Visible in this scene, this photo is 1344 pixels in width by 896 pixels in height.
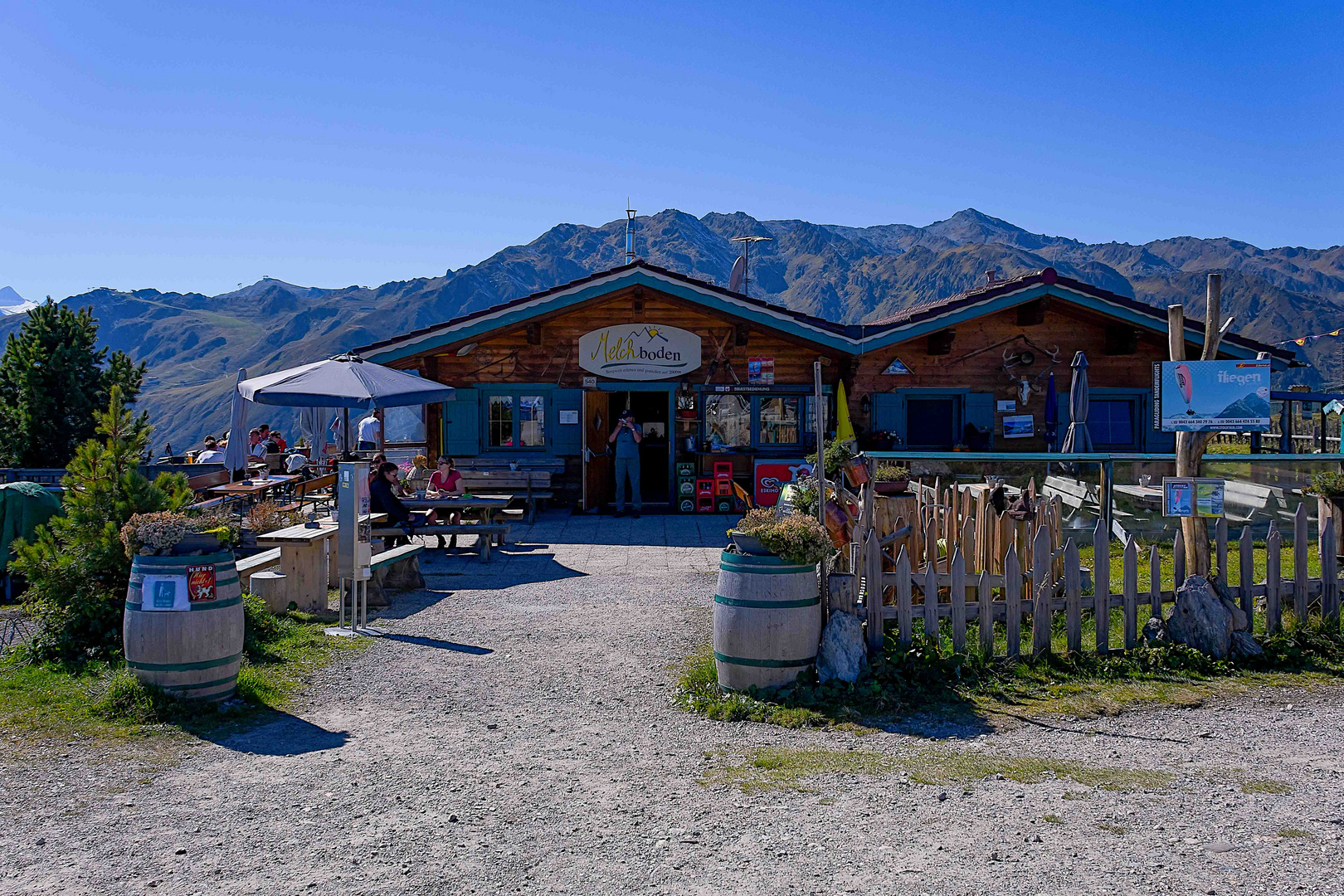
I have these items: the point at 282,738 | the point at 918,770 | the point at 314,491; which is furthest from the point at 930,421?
the point at 282,738

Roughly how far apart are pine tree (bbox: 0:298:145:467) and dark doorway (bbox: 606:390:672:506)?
8448 millimetres

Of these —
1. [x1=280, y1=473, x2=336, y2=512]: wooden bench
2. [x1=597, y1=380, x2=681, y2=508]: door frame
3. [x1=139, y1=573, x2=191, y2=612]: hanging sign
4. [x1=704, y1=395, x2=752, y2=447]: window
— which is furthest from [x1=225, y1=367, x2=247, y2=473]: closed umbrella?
[x1=139, y1=573, x2=191, y2=612]: hanging sign

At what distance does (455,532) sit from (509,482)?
3694 millimetres

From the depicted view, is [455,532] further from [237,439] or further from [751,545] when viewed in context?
[751,545]

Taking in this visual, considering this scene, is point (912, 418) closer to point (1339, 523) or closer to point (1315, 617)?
point (1339, 523)

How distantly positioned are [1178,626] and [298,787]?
541 centimetres

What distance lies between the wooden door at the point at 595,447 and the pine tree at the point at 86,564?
939 centimetres

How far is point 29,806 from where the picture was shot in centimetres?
472

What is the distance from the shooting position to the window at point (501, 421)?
16922mm

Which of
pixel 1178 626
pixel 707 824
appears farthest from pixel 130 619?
pixel 1178 626

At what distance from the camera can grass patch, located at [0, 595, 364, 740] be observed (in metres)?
5.85

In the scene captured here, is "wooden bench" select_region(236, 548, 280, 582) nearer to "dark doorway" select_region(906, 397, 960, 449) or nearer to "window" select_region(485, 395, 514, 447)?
"window" select_region(485, 395, 514, 447)

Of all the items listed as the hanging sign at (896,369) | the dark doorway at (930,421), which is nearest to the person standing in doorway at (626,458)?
the hanging sign at (896,369)

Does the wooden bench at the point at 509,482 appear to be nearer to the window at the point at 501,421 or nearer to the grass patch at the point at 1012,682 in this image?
the window at the point at 501,421
